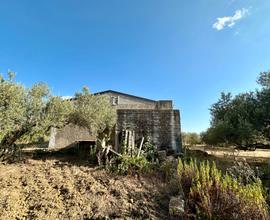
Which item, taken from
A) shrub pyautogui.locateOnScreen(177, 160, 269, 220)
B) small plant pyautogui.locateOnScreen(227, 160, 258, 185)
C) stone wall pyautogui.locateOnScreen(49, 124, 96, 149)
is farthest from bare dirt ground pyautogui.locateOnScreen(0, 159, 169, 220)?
stone wall pyautogui.locateOnScreen(49, 124, 96, 149)

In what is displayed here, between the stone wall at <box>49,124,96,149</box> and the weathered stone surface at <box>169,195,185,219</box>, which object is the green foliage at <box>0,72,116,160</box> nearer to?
the stone wall at <box>49,124,96,149</box>

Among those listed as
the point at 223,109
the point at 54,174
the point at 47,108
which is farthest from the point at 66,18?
the point at 223,109

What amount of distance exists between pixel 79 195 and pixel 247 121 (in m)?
9.90

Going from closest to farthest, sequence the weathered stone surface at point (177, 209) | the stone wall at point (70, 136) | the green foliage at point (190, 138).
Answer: the weathered stone surface at point (177, 209)
the stone wall at point (70, 136)
the green foliage at point (190, 138)

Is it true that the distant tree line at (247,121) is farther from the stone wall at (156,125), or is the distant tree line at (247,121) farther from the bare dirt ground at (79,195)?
the bare dirt ground at (79,195)

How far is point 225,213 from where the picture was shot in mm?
3516

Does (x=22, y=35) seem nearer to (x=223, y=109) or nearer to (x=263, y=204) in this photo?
(x=263, y=204)

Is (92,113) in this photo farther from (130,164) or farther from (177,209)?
(177,209)

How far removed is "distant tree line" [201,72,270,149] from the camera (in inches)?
393

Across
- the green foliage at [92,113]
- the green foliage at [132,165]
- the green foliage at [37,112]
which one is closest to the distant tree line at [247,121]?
Result: the green foliage at [132,165]

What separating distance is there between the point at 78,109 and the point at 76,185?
507cm

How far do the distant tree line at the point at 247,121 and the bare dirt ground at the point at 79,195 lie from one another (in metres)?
6.93

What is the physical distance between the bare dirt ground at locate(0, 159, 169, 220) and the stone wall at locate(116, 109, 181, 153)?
3.10 metres

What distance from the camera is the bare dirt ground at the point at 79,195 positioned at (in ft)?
12.5
